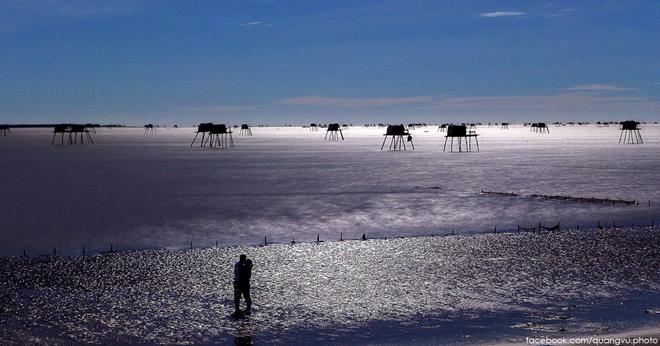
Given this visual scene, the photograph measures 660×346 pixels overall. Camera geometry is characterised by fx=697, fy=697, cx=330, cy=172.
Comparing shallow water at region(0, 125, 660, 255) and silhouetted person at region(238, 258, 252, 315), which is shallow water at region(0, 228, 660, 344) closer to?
silhouetted person at region(238, 258, 252, 315)

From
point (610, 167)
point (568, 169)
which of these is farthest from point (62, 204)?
point (610, 167)

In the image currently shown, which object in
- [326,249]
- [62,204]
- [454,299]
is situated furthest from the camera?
[62,204]

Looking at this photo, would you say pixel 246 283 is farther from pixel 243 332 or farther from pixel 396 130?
pixel 396 130

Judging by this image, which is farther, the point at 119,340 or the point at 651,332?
the point at 119,340

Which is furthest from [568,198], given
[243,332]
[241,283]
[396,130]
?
[396,130]

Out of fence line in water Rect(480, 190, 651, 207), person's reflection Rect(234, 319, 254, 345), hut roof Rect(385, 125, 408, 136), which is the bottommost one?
person's reflection Rect(234, 319, 254, 345)

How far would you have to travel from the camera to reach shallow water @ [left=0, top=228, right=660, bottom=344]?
591 inches

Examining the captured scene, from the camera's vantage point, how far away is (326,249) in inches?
969

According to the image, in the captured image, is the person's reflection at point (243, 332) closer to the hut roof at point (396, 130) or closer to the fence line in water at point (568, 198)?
the fence line in water at point (568, 198)

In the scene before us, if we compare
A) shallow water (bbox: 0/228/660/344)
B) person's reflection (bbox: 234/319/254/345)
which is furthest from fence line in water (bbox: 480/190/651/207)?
person's reflection (bbox: 234/319/254/345)

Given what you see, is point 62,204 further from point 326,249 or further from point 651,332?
point 651,332

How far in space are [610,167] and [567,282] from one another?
170 feet

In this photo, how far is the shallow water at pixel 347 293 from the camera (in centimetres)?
1502

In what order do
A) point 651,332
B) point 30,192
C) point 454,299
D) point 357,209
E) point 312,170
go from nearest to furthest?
point 651,332 < point 454,299 < point 357,209 < point 30,192 < point 312,170
